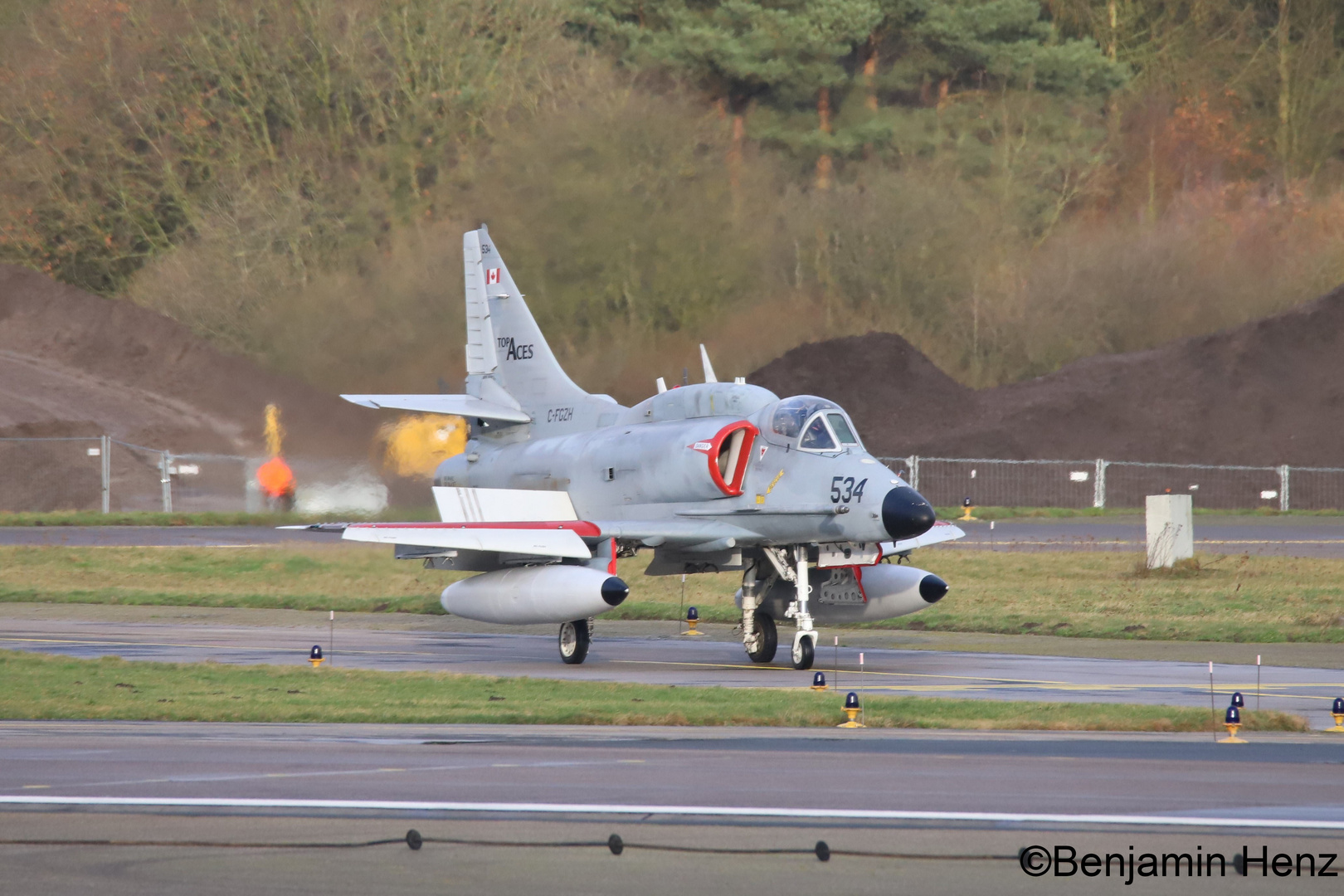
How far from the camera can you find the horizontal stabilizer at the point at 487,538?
18734 millimetres

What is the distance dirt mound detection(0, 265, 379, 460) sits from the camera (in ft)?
148

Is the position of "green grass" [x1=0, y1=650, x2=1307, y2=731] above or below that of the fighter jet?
below

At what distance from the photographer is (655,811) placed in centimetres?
872

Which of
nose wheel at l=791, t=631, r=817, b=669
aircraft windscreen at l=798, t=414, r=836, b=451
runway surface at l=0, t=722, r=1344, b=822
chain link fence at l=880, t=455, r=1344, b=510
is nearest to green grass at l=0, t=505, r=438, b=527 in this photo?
chain link fence at l=880, t=455, r=1344, b=510

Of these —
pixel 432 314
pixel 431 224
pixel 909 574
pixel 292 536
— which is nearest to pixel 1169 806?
pixel 909 574

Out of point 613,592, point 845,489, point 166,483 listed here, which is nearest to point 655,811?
point 613,592

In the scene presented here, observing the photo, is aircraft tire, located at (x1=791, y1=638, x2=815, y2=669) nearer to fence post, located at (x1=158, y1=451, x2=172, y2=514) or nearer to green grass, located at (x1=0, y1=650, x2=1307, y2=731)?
green grass, located at (x1=0, y1=650, x2=1307, y2=731)

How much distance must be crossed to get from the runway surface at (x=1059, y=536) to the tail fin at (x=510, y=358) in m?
6.73

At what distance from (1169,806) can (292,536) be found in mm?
28392

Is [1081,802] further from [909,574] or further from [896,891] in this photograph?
[909,574]

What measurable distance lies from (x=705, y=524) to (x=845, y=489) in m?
2.07

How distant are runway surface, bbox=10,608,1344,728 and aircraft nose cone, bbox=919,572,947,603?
744 millimetres

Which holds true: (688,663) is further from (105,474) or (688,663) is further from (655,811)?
(105,474)

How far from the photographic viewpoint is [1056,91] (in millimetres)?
57188
